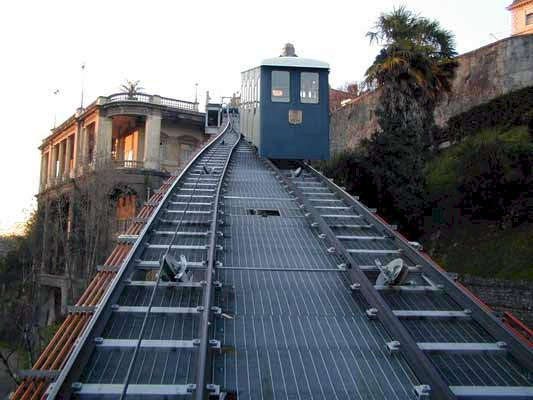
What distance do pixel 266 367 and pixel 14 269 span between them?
Answer: 33410 mm

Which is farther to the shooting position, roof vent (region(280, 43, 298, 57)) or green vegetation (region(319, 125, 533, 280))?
roof vent (region(280, 43, 298, 57))

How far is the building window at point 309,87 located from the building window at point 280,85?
16.5 inches

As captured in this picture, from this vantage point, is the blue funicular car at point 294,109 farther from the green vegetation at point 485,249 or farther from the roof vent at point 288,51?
the green vegetation at point 485,249

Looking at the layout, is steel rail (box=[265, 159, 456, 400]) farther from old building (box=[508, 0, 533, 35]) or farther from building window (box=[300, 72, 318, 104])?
old building (box=[508, 0, 533, 35])

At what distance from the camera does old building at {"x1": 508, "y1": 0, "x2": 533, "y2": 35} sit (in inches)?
2109

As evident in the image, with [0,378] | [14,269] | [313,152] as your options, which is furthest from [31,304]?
[313,152]

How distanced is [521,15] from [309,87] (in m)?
47.6

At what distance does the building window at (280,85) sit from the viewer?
16188 millimetres

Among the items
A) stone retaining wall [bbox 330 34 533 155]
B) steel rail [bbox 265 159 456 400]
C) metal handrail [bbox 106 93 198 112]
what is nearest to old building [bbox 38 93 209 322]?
metal handrail [bbox 106 93 198 112]

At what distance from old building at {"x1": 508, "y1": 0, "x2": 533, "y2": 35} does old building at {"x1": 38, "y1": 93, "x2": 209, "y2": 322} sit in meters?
34.8

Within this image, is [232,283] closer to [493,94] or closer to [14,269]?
[493,94]

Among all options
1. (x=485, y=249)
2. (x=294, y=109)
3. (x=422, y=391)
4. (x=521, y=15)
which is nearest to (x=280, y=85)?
(x=294, y=109)

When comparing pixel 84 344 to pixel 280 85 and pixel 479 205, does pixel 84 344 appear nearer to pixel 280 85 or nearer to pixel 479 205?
pixel 280 85

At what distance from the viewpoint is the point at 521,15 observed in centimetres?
5459
